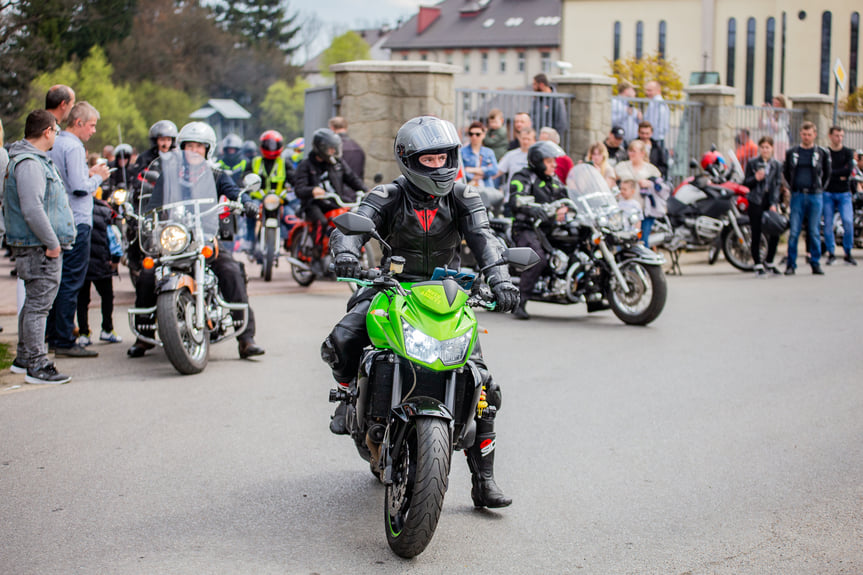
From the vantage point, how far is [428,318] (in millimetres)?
4586

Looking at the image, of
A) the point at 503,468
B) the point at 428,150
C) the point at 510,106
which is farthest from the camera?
the point at 510,106

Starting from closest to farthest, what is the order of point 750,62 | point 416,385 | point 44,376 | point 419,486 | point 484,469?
point 419,486, point 416,385, point 484,469, point 44,376, point 750,62

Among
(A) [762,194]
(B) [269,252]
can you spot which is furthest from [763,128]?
(B) [269,252]

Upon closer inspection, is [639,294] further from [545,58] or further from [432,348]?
[545,58]

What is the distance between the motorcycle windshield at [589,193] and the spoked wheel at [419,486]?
22.8 ft

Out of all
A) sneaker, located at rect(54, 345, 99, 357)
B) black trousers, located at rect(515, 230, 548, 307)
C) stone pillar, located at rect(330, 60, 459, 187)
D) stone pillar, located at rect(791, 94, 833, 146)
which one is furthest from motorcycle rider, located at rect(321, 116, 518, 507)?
stone pillar, located at rect(791, 94, 833, 146)

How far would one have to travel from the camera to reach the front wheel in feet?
35.1

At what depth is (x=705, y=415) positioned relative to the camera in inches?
287

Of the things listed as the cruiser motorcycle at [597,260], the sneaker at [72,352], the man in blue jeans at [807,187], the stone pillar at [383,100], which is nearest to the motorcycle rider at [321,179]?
the stone pillar at [383,100]

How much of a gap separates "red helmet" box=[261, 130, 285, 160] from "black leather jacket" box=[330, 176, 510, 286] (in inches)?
365

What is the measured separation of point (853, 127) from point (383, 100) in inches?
560

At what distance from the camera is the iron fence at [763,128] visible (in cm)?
2084

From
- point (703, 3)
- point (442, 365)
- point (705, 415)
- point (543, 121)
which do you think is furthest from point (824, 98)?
point (703, 3)

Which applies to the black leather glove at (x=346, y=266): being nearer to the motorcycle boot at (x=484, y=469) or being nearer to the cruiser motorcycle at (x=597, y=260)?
the motorcycle boot at (x=484, y=469)
